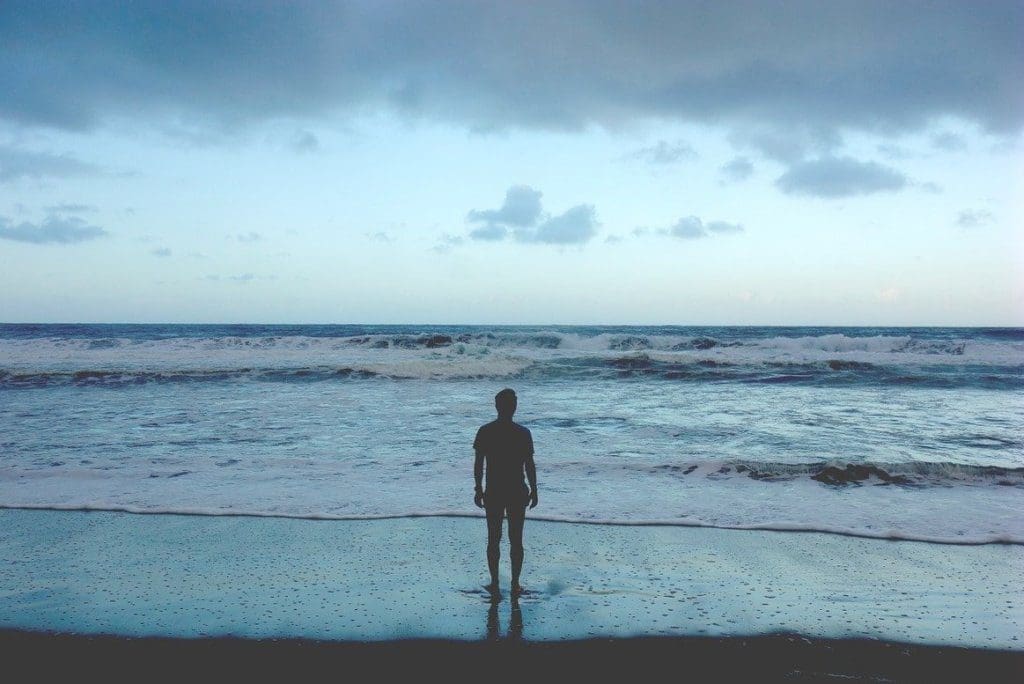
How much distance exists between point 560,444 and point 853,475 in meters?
5.03

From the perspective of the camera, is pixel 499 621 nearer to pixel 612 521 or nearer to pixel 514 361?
pixel 612 521

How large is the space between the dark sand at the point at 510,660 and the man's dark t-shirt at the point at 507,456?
1.21 metres

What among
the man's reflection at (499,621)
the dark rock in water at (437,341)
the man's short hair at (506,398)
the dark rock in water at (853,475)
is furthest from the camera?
the dark rock in water at (437,341)

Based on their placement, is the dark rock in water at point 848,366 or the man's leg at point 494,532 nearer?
the man's leg at point 494,532

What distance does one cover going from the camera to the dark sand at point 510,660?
4094mm

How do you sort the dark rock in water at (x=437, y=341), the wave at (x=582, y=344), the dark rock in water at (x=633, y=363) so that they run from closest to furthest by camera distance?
the dark rock in water at (x=633, y=363)
the wave at (x=582, y=344)
the dark rock in water at (x=437, y=341)

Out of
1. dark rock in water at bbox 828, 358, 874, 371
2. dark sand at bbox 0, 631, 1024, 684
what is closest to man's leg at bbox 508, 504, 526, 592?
dark sand at bbox 0, 631, 1024, 684

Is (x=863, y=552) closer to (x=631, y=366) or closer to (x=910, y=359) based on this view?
(x=631, y=366)

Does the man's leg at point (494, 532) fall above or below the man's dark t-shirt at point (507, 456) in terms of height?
below

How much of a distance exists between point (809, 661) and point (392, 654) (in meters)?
2.75

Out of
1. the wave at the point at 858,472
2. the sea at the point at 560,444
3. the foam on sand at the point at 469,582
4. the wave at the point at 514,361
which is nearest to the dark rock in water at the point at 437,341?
the wave at the point at 514,361

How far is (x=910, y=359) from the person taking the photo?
3622 cm

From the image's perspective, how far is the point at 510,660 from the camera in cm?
428

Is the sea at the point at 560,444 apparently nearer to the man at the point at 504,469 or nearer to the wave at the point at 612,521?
the wave at the point at 612,521
